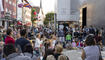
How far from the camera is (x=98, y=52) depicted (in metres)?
5.33

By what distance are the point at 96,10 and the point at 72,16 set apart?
11.0 metres

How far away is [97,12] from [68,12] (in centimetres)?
1373

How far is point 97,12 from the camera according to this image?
25.7 m

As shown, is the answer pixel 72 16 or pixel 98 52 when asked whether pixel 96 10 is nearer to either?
pixel 72 16

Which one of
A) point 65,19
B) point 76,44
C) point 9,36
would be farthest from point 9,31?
point 65,19

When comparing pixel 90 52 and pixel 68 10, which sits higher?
pixel 68 10

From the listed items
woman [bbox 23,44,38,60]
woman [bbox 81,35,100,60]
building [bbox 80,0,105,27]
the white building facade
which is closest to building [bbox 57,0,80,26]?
the white building facade

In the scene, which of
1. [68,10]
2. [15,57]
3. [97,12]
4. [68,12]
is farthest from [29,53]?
[68,10]

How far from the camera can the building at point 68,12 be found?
37.1 m

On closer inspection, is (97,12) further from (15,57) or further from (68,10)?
(15,57)

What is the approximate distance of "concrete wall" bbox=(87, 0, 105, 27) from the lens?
23481 mm

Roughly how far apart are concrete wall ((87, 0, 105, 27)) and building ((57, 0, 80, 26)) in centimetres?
714

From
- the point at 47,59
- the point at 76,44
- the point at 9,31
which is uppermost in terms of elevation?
the point at 9,31

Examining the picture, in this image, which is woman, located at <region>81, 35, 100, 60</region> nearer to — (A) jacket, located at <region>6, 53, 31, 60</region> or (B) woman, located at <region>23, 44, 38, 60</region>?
(B) woman, located at <region>23, 44, 38, 60</region>
